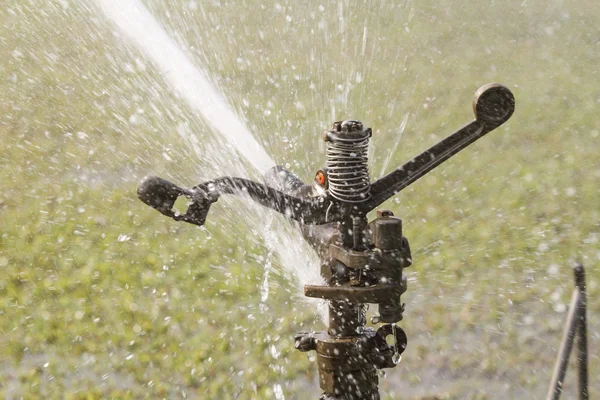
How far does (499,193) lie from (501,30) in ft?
15.2

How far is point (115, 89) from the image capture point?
352 inches

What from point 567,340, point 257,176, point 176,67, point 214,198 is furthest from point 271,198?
point 176,67

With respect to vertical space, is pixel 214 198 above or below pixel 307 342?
above

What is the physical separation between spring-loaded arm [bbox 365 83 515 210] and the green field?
3.91 ft

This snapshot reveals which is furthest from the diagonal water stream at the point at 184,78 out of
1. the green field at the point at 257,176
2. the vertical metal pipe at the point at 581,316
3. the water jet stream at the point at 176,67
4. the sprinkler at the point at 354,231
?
the sprinkler at the point at 354,231

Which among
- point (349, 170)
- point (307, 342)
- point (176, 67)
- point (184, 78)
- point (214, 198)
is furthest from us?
point (184, 78)

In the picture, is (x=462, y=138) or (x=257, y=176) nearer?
(x=462, y=138)

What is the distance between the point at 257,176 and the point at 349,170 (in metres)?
3.04

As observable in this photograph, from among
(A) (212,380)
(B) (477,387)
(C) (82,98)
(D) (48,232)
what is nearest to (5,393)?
(A) (212,380)

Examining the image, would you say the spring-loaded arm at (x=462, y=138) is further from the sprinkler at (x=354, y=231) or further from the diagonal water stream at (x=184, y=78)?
the diagonal water stream at (x=184, y=78)

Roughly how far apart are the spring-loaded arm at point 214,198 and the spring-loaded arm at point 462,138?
14 centimetres

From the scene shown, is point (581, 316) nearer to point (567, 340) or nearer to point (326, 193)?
point (567, 340)

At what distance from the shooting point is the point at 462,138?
5.11 ft

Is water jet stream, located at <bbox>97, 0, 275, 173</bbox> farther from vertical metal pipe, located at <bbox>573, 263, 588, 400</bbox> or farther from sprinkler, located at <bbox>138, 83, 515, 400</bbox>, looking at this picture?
sprinkler, located at <bbox>138, 83, 515, 400</bbox>
